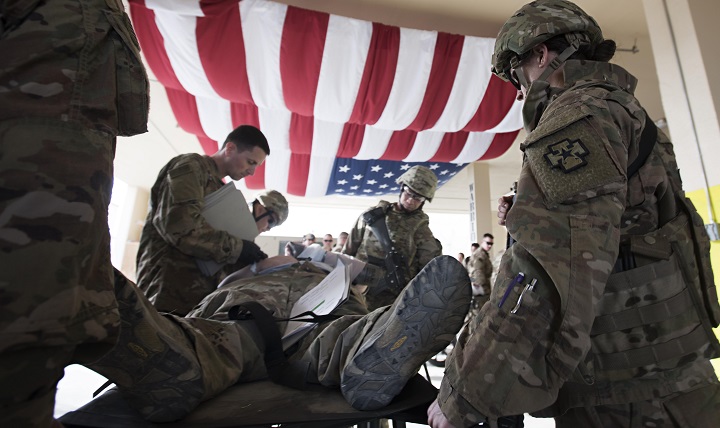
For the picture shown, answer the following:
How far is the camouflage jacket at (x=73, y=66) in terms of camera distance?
410 millimetres

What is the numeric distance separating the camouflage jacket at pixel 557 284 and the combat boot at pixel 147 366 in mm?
435

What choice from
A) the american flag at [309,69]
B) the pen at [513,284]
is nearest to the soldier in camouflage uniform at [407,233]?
the american flag at [309,69]

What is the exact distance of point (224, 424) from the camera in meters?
0.58

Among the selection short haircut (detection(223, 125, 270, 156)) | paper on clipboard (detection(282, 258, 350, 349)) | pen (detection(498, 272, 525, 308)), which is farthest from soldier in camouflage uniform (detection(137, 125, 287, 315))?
pen (detection(498, 272, 525, 308))

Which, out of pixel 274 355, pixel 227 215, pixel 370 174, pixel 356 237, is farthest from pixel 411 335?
pixel 370 174

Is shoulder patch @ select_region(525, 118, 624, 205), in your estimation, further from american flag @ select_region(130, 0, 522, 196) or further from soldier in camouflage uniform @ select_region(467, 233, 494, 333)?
soldier in camouflage uniform @ select_region(467, 233, 494, 333)

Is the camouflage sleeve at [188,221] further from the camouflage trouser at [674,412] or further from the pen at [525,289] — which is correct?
the camouflage trouser at [674,412]

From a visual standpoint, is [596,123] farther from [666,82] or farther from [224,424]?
[666,82]

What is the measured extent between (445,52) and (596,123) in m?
2.52

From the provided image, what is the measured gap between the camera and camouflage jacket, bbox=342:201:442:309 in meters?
2.38

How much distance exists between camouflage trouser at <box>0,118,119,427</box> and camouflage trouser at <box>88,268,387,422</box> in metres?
0.17

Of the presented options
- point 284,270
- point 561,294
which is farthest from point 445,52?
point 561,294

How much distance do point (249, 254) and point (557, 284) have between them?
112 centimetres

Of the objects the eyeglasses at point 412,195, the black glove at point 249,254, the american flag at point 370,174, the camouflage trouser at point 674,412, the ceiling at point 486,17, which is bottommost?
the camouflage trouser at point 674,412
